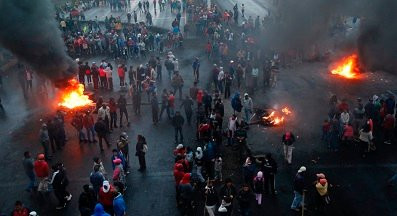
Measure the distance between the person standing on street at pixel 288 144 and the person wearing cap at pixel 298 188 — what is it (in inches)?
90.2

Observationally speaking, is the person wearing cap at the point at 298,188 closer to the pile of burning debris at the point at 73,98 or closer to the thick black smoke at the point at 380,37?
the thick black smoke at the point at 380,37

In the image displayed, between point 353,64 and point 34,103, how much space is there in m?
15.7

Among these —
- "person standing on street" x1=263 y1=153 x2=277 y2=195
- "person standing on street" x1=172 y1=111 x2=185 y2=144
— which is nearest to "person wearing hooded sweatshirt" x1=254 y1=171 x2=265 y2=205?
"person standing on street" x1=263 y1=153 x2=277 y2=195

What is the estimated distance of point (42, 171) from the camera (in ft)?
37.3

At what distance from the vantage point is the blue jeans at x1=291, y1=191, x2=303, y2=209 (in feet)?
34.5

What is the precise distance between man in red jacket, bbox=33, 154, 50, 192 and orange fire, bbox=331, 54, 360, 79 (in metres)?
15.5

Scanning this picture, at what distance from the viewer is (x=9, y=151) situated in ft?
48.3

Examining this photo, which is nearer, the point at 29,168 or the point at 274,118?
the point at 29,168

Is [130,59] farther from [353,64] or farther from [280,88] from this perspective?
[353,64]

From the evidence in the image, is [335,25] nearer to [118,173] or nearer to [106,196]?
[118,173]

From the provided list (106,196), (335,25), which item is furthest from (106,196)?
(335,25)

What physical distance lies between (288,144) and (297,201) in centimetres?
243

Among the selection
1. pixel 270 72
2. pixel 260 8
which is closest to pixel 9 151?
pixel 270 72

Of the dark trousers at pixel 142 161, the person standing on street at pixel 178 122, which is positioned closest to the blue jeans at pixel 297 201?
the dark trousers at pixel 142 161
